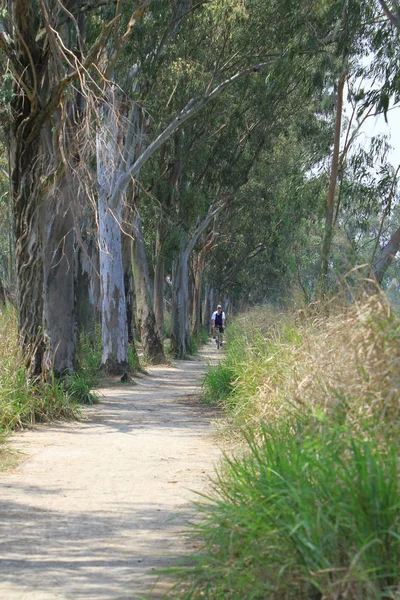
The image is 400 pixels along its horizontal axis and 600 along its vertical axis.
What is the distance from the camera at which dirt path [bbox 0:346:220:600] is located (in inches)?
188

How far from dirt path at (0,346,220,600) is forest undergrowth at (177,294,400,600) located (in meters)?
0.40

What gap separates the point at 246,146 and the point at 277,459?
2580 cm

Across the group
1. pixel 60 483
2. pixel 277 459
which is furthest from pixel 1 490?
pixel 277 459

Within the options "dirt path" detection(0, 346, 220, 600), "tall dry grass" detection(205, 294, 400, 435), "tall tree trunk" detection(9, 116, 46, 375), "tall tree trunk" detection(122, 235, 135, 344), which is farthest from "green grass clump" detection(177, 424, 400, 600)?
"tall tree trunk" detection(122, 235, 135, 344)

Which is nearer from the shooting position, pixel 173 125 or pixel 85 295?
pixel 173 125

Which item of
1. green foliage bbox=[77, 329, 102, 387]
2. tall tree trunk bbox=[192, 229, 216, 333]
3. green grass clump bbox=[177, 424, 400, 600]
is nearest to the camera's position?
green grass clump bbox=[177, 424, 400, 600]

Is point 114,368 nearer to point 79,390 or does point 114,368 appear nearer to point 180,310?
point 79,390

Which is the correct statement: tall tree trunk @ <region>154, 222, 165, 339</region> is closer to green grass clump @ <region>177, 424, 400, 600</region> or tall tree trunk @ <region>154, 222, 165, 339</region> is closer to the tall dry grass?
the tall dry grass

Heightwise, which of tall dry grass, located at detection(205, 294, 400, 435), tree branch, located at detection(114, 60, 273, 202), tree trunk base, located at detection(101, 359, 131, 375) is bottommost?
tree trunk base, located at detection(101, 359, 131, 375)

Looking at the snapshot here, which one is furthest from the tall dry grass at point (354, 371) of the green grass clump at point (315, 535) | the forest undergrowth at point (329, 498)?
the green grass clump at point (315, 535)

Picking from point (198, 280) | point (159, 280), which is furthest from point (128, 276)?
point (198, 280)

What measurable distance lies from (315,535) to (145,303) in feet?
75.2

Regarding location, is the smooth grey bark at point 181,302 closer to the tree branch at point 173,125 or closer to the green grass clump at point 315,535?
the tree branch at point 173,125

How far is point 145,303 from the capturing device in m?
26.7
